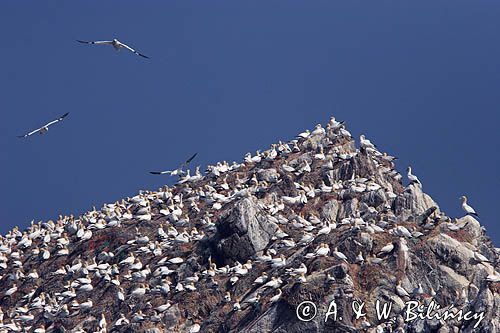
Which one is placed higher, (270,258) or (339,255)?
(270,258)

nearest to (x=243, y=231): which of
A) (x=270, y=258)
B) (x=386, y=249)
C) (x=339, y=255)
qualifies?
(x=270, y=258)

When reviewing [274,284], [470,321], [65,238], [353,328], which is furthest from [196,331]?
[65,238]

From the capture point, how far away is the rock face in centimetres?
5916

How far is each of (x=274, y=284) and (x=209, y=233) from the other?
30.2ft

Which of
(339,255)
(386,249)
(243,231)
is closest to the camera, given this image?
(339,255)

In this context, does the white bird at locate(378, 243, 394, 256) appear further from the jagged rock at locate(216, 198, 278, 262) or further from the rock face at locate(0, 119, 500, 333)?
the jagged rock at locate(216, 198, 278, 262)

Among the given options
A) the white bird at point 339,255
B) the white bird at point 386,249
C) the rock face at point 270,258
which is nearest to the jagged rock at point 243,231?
the rock face at point 270,258

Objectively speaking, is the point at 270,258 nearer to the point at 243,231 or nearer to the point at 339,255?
the point at 243,231

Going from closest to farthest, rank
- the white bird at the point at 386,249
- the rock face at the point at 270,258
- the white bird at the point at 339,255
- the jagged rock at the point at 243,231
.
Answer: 1. the rock face at the point at 270,258
2. the white bird at the point at 339,255
3. the white bird at the point at 386,249
4. the jagged rock at the point at 243,231

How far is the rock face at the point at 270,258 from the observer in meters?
59.2

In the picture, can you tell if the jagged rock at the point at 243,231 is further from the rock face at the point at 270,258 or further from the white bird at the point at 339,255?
the white bird at the point at 339,255

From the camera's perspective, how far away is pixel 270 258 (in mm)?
64938

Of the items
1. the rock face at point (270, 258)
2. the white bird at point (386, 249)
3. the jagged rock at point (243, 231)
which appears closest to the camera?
the rock face at point (270, 258)

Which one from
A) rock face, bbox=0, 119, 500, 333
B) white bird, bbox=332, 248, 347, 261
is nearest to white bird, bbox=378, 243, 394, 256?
rock face, bbox=0, 119, 500, 333
